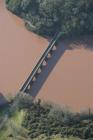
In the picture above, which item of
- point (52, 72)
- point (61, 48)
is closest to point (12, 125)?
point (52, 72)

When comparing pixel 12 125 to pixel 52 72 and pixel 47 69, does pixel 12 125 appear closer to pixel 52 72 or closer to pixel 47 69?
pixel 52 72

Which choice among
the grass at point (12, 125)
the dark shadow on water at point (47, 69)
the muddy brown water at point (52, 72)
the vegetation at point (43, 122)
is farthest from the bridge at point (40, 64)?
the grass at point (12, 125)

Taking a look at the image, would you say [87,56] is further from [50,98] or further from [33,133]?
[33,133]

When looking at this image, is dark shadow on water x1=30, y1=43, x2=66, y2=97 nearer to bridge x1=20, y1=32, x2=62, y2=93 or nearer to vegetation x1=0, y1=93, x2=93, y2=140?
bridge x1=20, y1=32, x2=62, y2=93

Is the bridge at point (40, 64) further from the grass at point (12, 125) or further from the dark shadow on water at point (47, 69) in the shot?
the grass at point (12, 125)

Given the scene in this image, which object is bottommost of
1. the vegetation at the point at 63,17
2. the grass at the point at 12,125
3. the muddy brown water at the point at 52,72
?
the grass at the point at 12,125

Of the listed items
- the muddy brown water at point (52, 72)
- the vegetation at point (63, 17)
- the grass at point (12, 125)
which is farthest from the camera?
the vegetation at point (63, 17)
